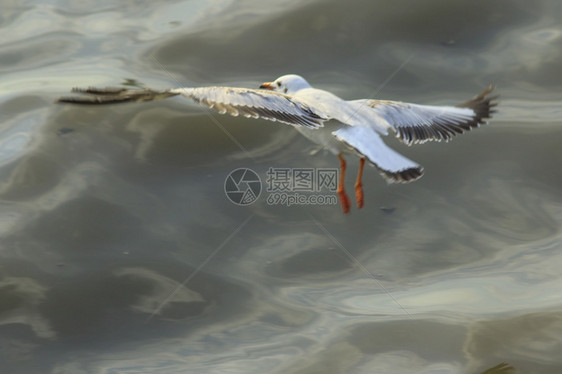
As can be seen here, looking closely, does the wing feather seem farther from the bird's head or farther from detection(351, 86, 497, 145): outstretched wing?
the bird's head

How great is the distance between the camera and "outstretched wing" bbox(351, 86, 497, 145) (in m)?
5.59

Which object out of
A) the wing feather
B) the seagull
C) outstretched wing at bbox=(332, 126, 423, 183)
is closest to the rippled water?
the seagull

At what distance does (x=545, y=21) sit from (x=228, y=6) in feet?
9.77

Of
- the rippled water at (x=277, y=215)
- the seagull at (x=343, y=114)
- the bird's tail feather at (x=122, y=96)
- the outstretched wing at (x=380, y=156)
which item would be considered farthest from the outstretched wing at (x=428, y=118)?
the bird's tail feather at (x=122, y=96)

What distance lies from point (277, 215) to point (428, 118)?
4.17 feet

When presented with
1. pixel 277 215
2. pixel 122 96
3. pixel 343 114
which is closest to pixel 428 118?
pixel 343 114

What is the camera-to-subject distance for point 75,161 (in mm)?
6488

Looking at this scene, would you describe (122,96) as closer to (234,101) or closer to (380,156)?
(234,101)

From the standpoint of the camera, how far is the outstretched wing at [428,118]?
559cm

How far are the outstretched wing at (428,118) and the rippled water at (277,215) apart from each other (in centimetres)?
73

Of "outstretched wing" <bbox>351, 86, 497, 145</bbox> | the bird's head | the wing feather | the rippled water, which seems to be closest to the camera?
the wing feather

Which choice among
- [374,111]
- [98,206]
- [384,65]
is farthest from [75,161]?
[384,65]

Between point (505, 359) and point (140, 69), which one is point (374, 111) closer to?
point (505, 359)

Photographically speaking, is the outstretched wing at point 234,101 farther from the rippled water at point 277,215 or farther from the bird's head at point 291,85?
the rippled water at point 277,215
